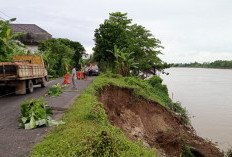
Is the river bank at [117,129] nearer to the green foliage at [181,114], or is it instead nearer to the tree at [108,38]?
the green foliage at [181,114]

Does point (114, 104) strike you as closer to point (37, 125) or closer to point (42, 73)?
point (42, 73)

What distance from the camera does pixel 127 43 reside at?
70.8ft

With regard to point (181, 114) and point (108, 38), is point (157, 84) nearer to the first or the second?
point (181, 114)

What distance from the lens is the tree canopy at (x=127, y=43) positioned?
2122 cm

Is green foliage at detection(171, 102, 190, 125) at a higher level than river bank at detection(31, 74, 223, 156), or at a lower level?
lower

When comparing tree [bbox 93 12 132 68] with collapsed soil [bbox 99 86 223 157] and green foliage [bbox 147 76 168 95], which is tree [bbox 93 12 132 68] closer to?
green foliage [bbox 147 76 168 95]

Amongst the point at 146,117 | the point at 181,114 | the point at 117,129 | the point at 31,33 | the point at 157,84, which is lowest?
the point at 181,114

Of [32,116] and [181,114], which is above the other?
[32,116]

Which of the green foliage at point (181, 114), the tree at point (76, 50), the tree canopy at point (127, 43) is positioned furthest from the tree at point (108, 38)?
the tree at point (76, 50)

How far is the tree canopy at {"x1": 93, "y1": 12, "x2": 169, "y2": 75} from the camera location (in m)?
21.2

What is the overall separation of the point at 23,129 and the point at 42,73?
8.04 metres

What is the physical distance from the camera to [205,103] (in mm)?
22422

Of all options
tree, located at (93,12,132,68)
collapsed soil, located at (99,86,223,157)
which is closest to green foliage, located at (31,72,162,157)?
collapsed soil, located at (99,86,223,157)

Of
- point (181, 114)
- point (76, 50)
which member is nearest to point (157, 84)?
point (181, 114)
